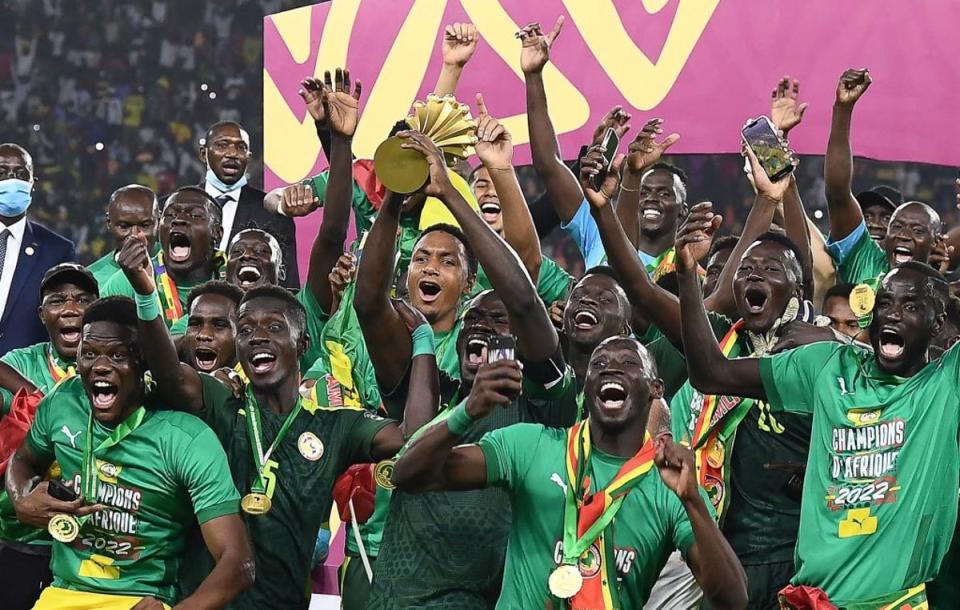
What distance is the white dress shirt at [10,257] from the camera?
7.69m

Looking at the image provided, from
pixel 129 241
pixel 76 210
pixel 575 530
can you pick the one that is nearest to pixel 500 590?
pixel 575 530

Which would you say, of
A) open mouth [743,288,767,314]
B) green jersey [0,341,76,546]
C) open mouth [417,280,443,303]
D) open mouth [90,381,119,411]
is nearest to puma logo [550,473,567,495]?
open mouth [417,280,443,303]

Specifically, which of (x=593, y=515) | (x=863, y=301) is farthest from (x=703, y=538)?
(x=863, y=301)

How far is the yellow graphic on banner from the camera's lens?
485cm

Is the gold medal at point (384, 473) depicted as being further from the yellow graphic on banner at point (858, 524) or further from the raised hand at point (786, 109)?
the raised hand at point (786, 109)

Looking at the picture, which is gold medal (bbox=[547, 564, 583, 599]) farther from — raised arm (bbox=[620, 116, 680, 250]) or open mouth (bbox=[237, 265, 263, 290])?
open mouth (bbox=[237, 265, 263, 290])

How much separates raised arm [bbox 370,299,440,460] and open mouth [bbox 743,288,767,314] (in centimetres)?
114

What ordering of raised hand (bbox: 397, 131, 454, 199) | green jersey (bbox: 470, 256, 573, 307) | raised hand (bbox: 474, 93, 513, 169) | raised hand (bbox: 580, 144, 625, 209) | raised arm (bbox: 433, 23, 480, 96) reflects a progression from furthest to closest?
raised arm (bbox: 433, 23, 480, 96)
green jersey (bbox: 470, 256, 573, 307)
raised hand (bbox: 474, 93, 513, 169)
raised hand (bbox: 580, 144, 625, 209)
raised hand (bbox: 397, 131, 454, 199)

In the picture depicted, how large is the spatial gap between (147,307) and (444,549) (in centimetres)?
113

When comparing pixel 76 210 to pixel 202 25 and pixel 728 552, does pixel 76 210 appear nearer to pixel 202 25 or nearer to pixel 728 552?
pixel 202 25

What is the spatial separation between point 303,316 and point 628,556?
54.3 inches

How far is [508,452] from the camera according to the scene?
479 centimetres

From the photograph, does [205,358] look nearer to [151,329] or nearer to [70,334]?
[70,334]

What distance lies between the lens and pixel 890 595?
4793mm
